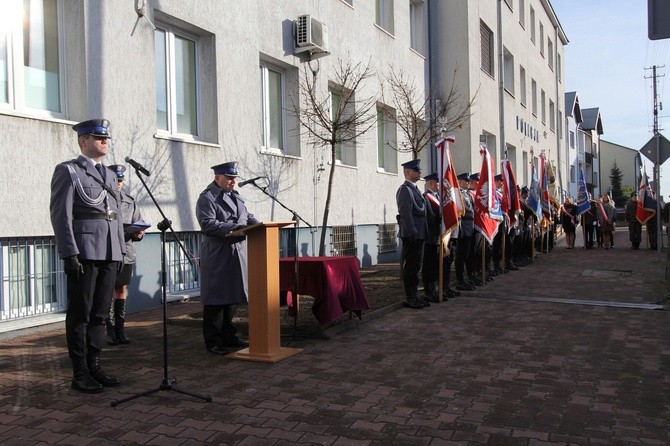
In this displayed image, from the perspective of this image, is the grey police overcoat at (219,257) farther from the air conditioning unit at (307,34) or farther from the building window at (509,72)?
the building window at (509,72)

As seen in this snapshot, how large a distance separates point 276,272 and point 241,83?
218 inches

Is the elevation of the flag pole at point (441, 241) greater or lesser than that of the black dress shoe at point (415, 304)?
greater

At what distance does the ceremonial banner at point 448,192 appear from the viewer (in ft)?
31.6

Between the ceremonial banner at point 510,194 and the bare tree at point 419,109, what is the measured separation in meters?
1.77

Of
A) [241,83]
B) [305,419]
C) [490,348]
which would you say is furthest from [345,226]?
[305,419]

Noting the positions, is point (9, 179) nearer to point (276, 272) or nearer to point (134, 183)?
point (134, 183)

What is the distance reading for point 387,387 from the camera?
5023mm

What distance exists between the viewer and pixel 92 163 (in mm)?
4988

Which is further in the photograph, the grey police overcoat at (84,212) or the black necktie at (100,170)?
the black necktie at (100,170)

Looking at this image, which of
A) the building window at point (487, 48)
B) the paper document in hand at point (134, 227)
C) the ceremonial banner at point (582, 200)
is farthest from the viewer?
the building window at point (487, 48)

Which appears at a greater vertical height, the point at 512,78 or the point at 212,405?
the point at 512,78

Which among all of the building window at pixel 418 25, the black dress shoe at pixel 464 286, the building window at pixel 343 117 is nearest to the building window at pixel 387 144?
the building window at pixel 343 117

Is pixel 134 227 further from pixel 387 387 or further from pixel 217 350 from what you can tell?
pixel 387 387

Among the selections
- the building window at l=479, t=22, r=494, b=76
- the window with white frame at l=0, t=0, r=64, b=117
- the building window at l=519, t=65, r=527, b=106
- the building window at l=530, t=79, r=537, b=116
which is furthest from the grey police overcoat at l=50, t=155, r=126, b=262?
the building window at l=530, t=79, r=537, b=116
